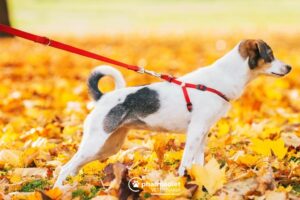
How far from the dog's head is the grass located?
16.2 metres

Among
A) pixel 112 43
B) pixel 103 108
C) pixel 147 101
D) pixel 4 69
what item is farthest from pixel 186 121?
pixel 112 43

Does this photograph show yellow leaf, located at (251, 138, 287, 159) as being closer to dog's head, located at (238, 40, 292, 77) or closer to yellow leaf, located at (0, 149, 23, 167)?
dog's head, located at (238, 40, 292, 77)

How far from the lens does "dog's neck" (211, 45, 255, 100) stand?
479cm

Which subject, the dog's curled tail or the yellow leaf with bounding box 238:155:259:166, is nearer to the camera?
the yellow leaf with bounding box 238:155:259:166

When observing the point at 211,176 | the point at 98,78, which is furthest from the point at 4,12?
the point at 211,176

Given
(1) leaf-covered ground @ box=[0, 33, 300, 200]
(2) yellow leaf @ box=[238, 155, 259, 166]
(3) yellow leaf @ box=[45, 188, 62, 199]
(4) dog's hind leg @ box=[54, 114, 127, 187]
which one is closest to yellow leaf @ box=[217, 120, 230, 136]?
(1) leaf-covered ground @ box=[0, 33, 300, 200]

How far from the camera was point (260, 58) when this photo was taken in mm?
4805

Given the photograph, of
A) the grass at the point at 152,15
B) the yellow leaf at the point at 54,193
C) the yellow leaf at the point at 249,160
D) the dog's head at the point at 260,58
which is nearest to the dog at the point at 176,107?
the dog's head at the point at 260,58

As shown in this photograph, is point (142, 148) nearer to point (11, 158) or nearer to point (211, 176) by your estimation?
point (11, 158)

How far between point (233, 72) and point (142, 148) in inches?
Answer: 45.2

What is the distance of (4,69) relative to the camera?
461 inches

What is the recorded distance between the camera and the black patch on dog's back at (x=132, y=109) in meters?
4.65

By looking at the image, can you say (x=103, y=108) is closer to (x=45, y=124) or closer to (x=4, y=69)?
(x=45, y=124)

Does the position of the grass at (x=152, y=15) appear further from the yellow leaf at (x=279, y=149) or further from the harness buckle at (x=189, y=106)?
the harness buckle at (x=189, y=106)
